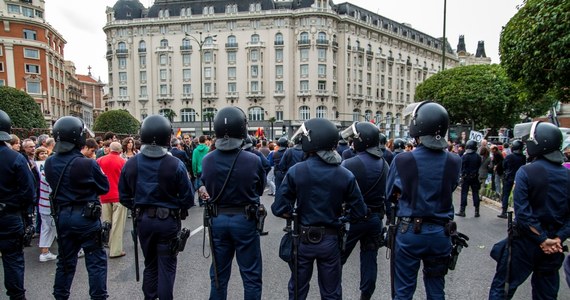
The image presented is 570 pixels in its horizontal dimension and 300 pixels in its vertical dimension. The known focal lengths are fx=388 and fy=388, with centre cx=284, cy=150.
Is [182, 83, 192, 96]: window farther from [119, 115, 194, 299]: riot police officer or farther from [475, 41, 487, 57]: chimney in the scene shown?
[475, 41, 487, 57]: chimney

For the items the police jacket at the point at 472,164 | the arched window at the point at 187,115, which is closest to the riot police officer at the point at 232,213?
the police jacket at the point at 472,164

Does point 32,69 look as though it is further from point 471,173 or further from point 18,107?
point 471,173

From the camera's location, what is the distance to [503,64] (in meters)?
10.9

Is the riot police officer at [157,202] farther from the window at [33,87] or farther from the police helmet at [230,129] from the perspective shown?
the window at [33,87]

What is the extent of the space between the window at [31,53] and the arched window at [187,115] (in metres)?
20.7

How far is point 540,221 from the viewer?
12.3 ft

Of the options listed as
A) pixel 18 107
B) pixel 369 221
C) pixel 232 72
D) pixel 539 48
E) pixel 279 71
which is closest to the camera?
pixel 369 221

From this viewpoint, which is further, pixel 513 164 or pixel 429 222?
pixel 513 164

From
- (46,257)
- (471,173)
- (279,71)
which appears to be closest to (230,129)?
(46,257)

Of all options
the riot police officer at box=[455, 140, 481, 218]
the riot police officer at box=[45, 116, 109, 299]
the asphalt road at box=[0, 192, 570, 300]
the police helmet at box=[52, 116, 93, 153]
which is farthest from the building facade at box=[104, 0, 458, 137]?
the riot police officer at box=[45, 116, 109, 299]

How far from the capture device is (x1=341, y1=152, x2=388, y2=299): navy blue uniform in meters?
4.40

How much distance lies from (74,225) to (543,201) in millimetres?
4749

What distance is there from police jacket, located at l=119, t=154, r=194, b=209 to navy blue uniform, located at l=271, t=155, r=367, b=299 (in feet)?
3.80

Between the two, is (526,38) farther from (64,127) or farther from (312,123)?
(64,127)
